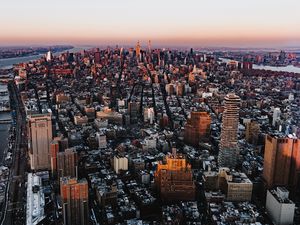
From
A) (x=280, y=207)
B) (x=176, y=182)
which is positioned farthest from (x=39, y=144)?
(x=280, y=207)

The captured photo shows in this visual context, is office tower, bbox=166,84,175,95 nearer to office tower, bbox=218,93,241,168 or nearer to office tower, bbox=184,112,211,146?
office tower, bbox=184,112,211,146

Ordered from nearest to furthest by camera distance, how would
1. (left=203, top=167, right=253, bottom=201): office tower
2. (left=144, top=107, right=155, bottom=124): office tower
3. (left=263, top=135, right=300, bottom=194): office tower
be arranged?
(left=203, top=167, right=253, bottom=201): office tower → (left=263, top=135, right=300, bottom=194): office tower → (left=144, top=107, right=155, bottom=124): office tower

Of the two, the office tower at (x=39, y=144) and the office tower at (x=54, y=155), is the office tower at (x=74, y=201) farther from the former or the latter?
the office tower at (x=39, y=144)

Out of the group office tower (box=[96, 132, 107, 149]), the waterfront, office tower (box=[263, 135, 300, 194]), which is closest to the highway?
the waterfront

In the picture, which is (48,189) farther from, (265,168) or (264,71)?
(264,71)

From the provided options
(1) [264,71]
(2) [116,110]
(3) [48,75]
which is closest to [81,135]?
(2) [116,110]

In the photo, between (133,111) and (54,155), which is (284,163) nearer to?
(54,155)
